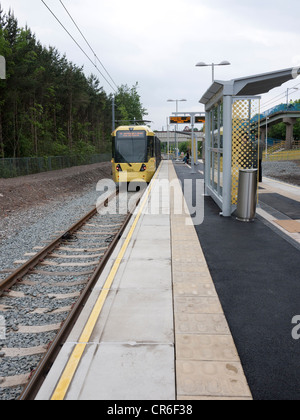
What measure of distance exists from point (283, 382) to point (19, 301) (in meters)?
3.76

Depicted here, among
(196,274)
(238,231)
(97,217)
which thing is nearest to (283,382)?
(196,274)

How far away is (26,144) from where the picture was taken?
33.8 meters

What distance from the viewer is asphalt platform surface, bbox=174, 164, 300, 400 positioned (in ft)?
10.9

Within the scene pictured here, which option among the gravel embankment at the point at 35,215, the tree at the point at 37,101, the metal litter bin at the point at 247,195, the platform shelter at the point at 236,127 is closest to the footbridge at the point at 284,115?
the tree at the point at 37,101

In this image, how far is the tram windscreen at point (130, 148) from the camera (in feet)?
63.8

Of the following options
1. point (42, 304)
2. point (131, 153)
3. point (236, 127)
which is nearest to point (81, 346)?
point (42, 304)

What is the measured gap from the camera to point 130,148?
19453 mm

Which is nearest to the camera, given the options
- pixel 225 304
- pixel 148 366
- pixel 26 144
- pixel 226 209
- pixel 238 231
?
pixel 148 366

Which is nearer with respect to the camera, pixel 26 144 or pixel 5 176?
pixel 5 176

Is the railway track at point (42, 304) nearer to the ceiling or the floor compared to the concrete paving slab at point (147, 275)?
nearer to the floor

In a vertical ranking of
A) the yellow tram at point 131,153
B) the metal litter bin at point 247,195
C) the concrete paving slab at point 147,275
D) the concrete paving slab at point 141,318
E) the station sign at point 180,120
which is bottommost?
the concrete paving slab at point 141,318

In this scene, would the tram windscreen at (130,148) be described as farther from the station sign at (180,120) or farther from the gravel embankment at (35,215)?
the station sign at (180,120)

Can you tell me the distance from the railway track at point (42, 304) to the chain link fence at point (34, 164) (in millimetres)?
17537

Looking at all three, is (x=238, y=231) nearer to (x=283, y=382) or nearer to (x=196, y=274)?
(x=196, y=274)
